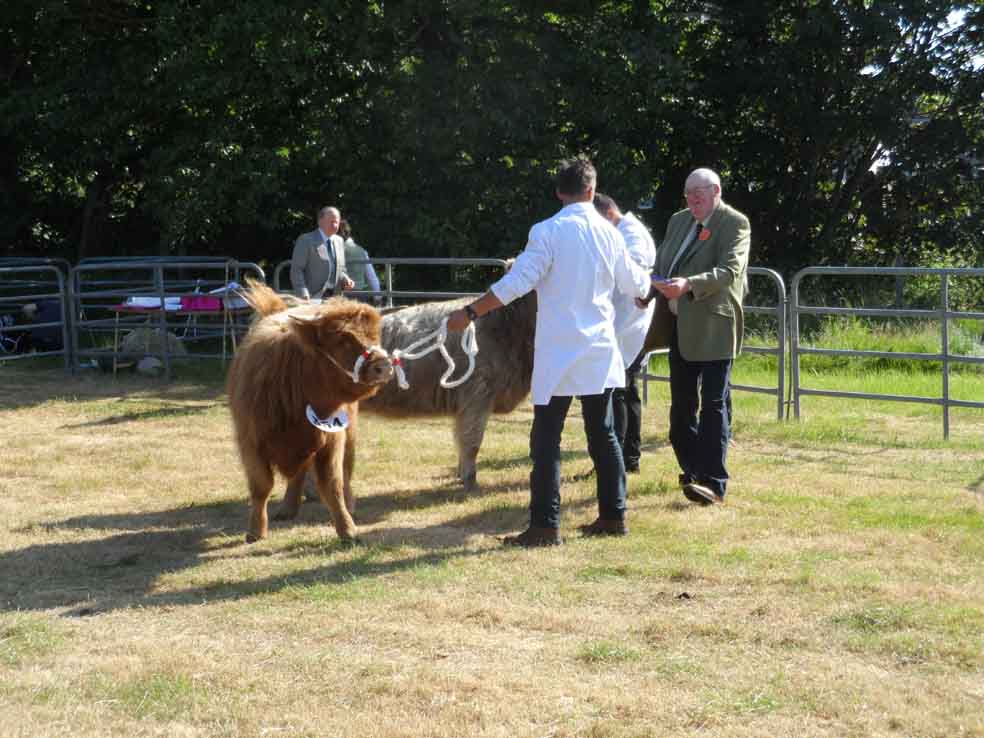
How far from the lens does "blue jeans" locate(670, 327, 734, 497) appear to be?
7.48m

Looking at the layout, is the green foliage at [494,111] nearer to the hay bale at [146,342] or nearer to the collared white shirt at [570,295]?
the hay bale at [146,342]

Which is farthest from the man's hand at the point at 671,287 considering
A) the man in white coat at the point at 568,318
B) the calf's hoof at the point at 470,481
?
the calf's hoof at the point at 470,481

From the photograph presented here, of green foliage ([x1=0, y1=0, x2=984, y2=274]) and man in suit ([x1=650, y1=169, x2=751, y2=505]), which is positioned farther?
green foliage ([x1=0, y1=0, x2=984, y2=274])

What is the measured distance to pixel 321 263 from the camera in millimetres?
11250

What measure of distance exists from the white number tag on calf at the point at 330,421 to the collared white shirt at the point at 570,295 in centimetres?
Answer: 105

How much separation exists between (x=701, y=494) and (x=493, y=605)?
2287 mm

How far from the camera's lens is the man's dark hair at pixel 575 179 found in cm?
649

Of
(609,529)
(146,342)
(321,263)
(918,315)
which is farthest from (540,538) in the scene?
(146,342)

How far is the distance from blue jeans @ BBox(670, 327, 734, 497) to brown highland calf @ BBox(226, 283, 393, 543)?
2085mm

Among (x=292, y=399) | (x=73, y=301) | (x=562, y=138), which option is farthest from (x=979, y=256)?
(x=292, y=399)

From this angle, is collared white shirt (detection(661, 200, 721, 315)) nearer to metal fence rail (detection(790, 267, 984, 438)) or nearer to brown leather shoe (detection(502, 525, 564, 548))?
brown leather shoe (detection(502, 525, 564, 548))

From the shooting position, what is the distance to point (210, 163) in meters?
16.5

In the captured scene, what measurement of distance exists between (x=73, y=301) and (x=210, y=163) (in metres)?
2.78

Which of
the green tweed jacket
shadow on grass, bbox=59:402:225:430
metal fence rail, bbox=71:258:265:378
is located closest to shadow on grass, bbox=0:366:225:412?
metal fence rail, bbox=71:258:265:378
